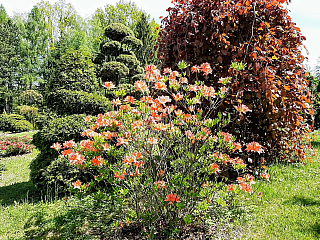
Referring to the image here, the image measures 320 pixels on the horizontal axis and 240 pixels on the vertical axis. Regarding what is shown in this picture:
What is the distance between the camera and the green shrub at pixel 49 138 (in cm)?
321

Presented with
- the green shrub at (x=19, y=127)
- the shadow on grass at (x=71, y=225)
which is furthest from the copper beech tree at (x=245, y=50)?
the green shrub at (x=19, y=127)

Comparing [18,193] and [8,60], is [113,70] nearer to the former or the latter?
[18,193]

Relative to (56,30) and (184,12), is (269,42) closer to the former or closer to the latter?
(184,12)

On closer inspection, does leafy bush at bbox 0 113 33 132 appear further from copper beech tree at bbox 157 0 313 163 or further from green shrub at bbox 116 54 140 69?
copper beech tree at bbox 157 0 313 163

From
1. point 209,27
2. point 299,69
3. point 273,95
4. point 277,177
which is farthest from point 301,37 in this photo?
point 277,177

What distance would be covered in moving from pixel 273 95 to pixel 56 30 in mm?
25472

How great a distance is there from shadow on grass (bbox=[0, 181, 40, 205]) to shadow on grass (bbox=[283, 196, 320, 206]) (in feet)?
11.0

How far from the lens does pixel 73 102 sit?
3684mm

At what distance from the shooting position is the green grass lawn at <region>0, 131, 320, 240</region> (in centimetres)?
207

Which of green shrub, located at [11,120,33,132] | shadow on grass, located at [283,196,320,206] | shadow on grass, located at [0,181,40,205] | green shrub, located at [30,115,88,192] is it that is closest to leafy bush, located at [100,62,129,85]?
green shrub, located at [11,120,33,132]

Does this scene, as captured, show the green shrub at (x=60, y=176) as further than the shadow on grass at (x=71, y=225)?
Yes

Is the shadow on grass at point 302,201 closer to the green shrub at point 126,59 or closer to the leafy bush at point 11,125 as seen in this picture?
the green shrub at point 126,59

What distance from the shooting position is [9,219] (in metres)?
2.69

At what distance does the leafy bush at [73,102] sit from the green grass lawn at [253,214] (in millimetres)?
1422
